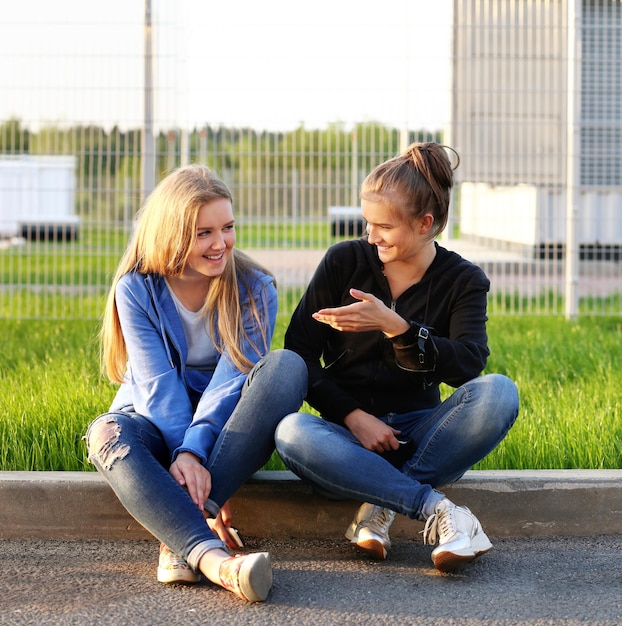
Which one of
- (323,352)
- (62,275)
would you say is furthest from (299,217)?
(323,352)

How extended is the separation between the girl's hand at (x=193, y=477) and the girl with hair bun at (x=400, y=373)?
26 centimetres

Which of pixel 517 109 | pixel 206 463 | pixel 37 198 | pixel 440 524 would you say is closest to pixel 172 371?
pixel 206 463

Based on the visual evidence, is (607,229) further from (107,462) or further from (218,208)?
(107,462)

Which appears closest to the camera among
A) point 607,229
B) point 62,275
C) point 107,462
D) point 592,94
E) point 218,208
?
point 107,462

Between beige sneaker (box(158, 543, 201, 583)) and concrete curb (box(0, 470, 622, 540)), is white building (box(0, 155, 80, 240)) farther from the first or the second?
beige sneaker (box(158, 543, 201, 583))

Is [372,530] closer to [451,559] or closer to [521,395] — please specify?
[451,559]

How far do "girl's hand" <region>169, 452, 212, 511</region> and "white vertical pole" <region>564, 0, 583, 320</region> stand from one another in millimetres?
4796

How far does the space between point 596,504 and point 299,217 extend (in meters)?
4.00

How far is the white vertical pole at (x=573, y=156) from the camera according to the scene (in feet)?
23.9

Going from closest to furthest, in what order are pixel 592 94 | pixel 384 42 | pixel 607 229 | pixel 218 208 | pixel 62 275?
pixel 218 208 < pixel 384 42 < pixel 62 275 < pixel 607 229 < pixel 592 94

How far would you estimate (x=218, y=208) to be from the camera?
3342mm

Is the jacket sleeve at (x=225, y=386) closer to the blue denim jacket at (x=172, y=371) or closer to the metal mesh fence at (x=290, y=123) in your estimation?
the blue denim jacket at (x=172, y=371)

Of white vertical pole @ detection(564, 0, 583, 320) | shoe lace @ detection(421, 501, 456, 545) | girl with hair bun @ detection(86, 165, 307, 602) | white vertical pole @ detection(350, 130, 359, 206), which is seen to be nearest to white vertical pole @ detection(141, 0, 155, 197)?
white vertical pole @ detection(350, 130, 359, 206)

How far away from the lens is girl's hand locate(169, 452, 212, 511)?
2.92 meters
